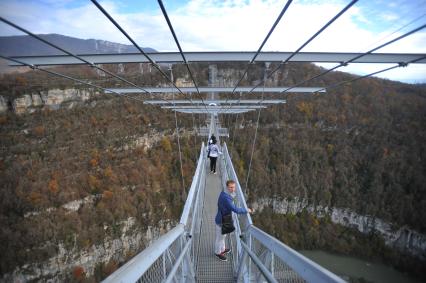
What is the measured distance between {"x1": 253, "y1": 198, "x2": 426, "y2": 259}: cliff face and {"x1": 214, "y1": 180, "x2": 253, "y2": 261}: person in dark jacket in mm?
45784

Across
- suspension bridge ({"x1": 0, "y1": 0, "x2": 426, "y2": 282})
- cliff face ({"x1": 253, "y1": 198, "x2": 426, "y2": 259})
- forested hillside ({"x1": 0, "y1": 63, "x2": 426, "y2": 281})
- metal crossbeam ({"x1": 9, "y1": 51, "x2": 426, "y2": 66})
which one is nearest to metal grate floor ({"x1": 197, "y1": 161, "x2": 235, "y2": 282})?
suspension bridge ({"x1": 0, "y1": 0, "x2": 426, "y2": 282})

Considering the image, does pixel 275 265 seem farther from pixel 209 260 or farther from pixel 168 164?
pixel 168 164

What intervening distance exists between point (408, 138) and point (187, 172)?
162ft

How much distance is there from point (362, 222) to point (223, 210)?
169 ft

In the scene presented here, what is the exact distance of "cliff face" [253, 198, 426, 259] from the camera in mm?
40375

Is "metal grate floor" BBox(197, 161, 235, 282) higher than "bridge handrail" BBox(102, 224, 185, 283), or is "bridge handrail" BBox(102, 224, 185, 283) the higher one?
"bridge handrail" BBox(102, 224, 185, 283)

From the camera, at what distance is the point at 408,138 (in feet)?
185

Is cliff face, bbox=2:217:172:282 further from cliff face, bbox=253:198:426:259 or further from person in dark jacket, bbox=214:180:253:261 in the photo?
person in dark jacket, bbox=214:180:253:261

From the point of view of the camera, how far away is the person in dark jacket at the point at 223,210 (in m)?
3.33

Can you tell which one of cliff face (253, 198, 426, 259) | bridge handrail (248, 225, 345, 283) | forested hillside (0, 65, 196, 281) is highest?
bridge handrail (248, 225, 345, 283)

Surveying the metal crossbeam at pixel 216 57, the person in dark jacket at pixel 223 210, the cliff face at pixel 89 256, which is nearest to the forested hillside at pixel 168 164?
the cliff face at pixel 89 256

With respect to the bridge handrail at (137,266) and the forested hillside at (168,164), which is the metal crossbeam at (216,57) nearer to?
the bridge handrail at (137,266)

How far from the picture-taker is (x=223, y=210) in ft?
11.3

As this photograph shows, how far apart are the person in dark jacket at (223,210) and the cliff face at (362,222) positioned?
4578cm
